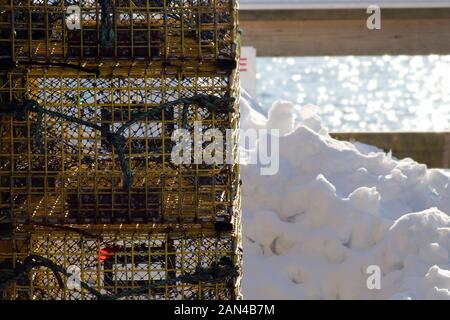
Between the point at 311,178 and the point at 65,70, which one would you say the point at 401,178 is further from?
the point at 65,70

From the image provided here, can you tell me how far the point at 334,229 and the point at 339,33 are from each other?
15.2 ft

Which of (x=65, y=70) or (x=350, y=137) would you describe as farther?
(x=350, y=137)

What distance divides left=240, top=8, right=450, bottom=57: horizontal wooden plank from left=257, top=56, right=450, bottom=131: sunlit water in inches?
771

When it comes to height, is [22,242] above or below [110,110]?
below

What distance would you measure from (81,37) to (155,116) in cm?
36

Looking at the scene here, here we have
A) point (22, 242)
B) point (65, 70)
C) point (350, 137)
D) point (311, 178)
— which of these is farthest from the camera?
point (350, 137)

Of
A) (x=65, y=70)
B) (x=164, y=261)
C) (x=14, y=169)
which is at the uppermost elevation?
(x=65, y=70)

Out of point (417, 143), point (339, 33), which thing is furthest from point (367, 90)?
point (417, 143)

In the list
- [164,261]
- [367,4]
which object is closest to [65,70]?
[164,261]

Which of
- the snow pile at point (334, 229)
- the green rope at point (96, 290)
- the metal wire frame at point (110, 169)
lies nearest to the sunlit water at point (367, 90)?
the snow pile at point (334, 229)

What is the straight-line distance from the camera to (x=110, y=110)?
4.35m

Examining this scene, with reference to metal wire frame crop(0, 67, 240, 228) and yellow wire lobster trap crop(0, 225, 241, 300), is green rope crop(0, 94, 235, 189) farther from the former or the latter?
yellow wire lobster trap crop(0, 225, 241, 300)

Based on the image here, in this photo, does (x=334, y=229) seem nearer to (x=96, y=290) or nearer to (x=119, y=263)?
(x=119, y=263)

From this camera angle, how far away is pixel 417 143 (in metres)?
9.43
